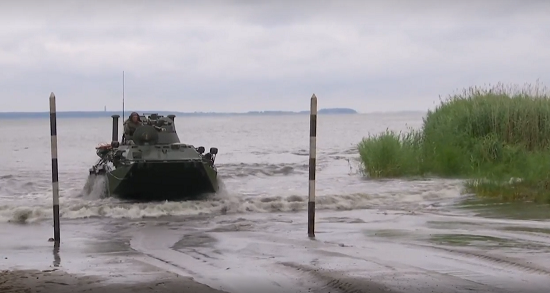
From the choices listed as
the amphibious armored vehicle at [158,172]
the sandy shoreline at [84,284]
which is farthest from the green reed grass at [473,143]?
the sandy shoreline at [84,284]

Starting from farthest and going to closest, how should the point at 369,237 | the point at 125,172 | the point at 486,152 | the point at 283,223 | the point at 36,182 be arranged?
the point at 36,182
the point at 486,152
the point at 125,172
the point at 283,223
the point at 369,237

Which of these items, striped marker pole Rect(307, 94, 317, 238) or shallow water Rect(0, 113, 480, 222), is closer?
striped marker pole Rect(307, 94, 317, 238)

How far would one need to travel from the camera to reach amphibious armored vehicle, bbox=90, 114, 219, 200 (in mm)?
14312

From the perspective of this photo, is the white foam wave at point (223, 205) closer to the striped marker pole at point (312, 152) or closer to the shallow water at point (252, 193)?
the shallow water at point (252, 193)

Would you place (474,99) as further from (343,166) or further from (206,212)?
(206,212)

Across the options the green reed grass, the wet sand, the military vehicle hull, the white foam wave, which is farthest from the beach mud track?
the green reed grass

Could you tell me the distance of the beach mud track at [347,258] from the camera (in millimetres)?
6363

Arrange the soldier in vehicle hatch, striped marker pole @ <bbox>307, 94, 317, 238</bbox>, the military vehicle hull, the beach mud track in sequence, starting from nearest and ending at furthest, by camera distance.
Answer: the beach mud track, striped marker pole @ <bbox>307, 94, 317, 238</bbox>, the military vehicle hull, the soldier in vehicle hatch

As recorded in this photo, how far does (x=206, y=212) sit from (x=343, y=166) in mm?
12574

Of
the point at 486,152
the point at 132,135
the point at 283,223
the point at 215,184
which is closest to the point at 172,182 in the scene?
the point at 215,184

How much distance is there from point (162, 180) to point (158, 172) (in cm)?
18

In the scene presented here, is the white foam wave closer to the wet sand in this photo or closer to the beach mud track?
the wet sand

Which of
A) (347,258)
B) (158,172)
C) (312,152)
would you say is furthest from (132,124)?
(347,258)

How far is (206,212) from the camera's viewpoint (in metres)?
13.2
